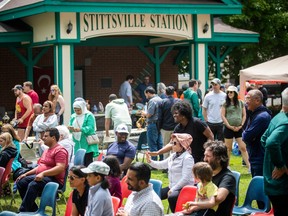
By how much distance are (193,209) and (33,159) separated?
943 centimetres

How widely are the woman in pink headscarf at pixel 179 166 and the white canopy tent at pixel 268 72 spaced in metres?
11.6

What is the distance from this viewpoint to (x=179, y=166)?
9.12 m

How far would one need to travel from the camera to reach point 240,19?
2725 centimetres

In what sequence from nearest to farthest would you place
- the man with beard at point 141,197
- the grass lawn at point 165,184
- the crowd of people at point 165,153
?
the man with beard at point 141,197, the crowd of people at point 165,153, the grass lawn at point 165,184

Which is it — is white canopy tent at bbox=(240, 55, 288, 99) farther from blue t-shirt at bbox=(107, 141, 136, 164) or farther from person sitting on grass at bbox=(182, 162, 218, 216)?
person sitting on grass at bbox=(182, 162, 218, 216)

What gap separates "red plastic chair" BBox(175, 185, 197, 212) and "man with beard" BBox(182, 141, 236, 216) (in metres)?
0.59

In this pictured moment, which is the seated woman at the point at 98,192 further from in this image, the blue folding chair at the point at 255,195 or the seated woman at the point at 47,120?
the seated woman at the point at 47,120

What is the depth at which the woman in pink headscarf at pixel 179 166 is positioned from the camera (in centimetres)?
902

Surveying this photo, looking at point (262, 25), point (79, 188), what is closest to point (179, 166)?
point (79, 188)

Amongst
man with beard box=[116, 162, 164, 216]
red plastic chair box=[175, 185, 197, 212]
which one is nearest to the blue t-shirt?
red plastic chair box=[175, 185, 197, 212]

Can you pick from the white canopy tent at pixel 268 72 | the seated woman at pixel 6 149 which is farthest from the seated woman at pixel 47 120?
the white canopy tent at pixel 268 72

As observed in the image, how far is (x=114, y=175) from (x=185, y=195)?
0.98 meters

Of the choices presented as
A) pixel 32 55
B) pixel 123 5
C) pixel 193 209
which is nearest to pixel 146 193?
pixel 193 209

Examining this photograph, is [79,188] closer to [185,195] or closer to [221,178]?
[185,195]
